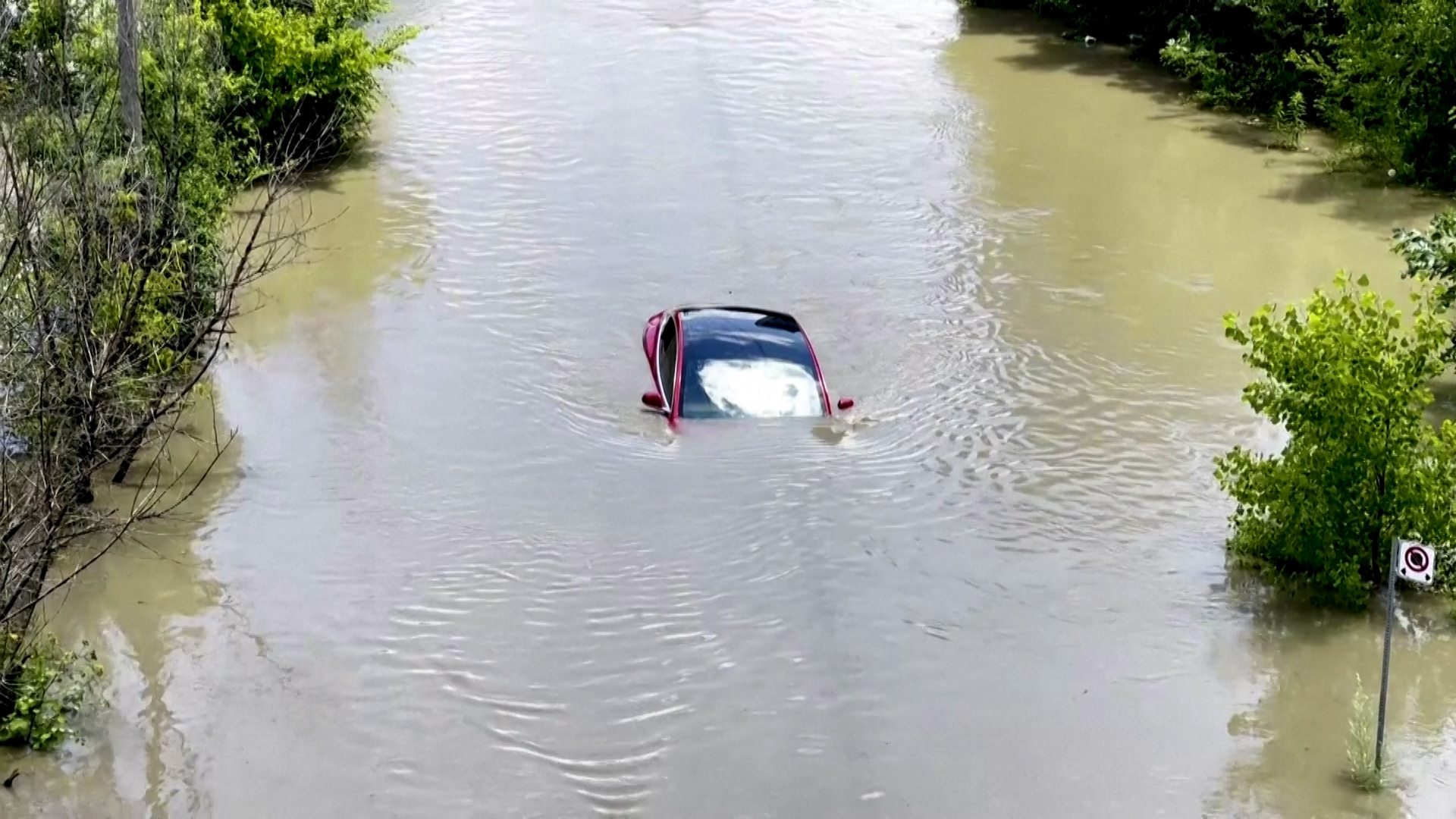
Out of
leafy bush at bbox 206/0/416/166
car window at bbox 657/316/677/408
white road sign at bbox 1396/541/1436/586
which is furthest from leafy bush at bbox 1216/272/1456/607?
leafy bush at bbox 206/0/416/166

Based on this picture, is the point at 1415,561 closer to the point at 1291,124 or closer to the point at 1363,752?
the point at 1363,752

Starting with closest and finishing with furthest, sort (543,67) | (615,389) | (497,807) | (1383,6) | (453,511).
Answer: (497,807) < (453,511) < (615,389) < (1383,6) < (543,67)

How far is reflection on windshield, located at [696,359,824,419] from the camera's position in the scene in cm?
1416

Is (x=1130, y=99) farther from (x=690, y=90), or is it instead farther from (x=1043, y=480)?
(x=1043, y=480)

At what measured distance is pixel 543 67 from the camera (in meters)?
25.8

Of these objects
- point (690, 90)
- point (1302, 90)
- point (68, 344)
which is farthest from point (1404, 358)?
point (690, 90)

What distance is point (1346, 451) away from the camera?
11578 millimetres

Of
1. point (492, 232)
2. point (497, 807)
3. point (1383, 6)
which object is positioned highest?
point (1383, 6)

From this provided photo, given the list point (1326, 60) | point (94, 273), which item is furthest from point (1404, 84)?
point (94, 273)

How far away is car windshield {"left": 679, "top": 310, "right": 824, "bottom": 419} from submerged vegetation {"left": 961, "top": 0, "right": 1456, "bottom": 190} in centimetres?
1025

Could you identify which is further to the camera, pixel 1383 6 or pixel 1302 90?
pixel 1302 90

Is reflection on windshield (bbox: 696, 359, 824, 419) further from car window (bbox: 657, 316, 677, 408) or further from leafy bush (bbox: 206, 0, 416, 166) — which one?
leafy bush (bbox: 206, 0, 416, 166)

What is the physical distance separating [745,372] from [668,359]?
34.6 inches

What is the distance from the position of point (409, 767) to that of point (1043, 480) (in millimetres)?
6108
